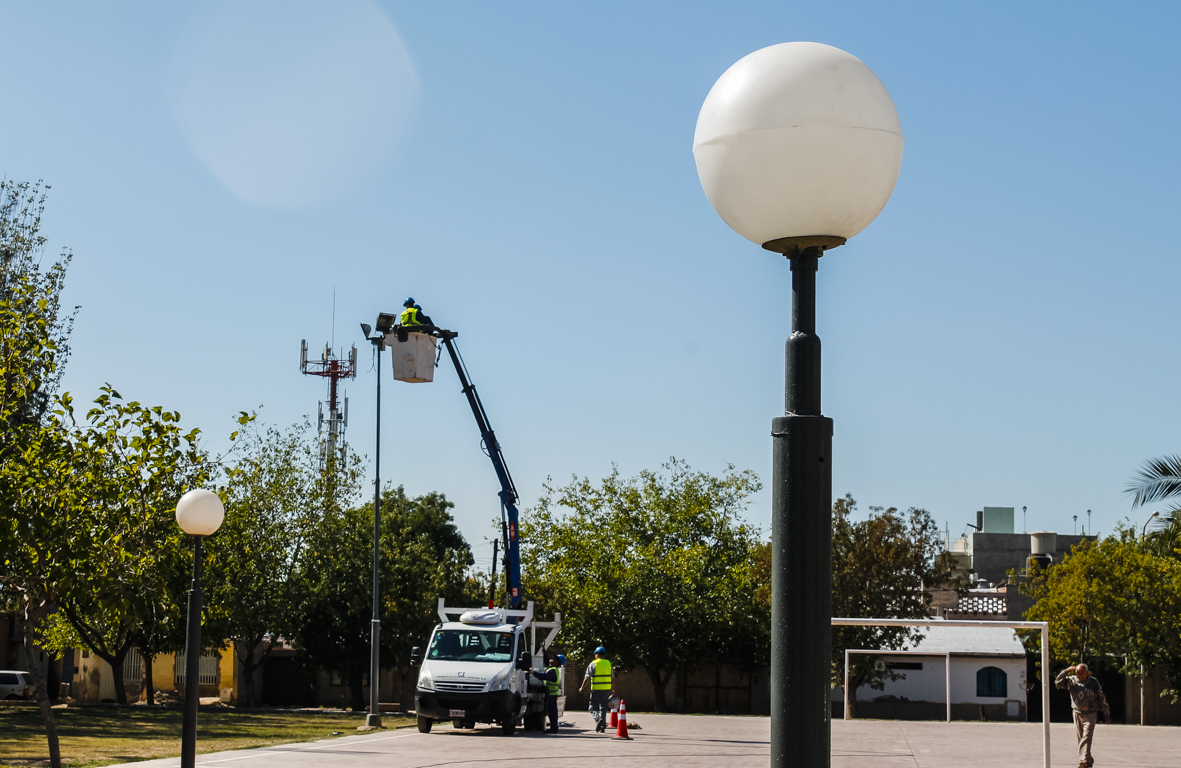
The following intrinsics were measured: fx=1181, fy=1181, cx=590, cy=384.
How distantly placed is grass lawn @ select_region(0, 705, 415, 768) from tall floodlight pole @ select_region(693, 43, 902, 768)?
645 inches

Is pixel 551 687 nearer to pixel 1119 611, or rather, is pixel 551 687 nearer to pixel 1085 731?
pixel 1085 731

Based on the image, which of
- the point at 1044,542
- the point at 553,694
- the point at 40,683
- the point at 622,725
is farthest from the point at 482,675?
the point at 1044,542

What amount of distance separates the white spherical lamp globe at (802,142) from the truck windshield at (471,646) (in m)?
21.4

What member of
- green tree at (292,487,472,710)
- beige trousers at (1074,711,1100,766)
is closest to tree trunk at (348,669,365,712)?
green tree at (292,487,472,710)

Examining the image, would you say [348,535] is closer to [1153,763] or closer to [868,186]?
[1153,763]

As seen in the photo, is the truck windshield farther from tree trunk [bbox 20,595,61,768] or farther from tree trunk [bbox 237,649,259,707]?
tree trunk [bbox 237,649,259,707]

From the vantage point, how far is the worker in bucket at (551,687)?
2508 cm

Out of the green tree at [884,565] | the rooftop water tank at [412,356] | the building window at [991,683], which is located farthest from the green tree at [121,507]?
the building window at [991,683]

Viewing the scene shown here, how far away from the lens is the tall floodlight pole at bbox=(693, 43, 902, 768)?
331 cm

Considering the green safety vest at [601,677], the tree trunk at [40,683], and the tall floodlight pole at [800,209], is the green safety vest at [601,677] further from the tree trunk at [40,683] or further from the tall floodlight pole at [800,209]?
the tall floodlight pole at [800,209]

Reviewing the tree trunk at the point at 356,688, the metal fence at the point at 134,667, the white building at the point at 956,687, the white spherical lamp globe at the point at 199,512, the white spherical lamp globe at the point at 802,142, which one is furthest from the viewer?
the metal fence at the point at 134,667

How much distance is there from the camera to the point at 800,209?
11.7 feet

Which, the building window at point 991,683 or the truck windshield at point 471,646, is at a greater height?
the truck windshield at point 471,646

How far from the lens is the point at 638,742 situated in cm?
2225
